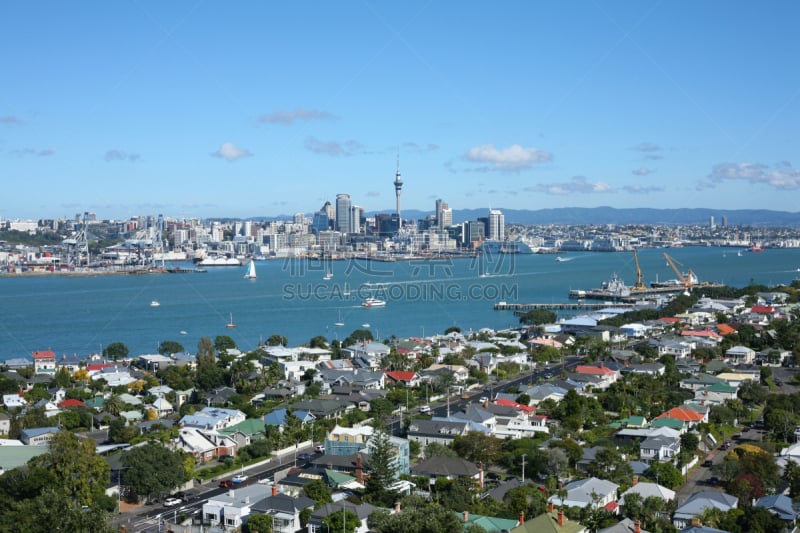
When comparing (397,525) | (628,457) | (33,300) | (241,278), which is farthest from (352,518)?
(241,278)

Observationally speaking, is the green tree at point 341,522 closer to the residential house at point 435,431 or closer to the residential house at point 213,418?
the residential house at point 435,431

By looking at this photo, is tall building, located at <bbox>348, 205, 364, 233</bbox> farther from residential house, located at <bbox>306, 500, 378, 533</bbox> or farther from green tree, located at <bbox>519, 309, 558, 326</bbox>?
residential house, located at <bbox>306, 500, 378, 533</bbox>

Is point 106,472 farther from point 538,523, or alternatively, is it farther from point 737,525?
point 737,525

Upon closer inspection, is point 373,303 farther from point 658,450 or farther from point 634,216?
point 634,216

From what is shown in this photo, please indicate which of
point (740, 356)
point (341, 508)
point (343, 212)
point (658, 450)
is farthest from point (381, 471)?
point (343, 212)

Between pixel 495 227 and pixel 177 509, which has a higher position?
pixel 495 227
